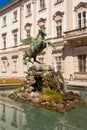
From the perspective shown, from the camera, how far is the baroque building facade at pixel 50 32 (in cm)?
2619

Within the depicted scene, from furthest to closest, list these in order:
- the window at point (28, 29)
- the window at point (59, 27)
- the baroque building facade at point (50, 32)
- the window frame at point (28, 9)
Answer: the window frame at point (28, 9)
the window at point (28, 29)
the window at point (59, 27)
the baroque building facade at point (50, 32)

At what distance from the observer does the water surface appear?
8211mm

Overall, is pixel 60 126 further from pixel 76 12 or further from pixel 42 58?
pixel 42 58

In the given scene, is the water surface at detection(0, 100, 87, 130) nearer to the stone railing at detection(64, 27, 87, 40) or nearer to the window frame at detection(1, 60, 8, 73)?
the stone railing at detection(64, 27, 87, 40)

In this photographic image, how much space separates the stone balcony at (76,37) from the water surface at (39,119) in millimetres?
13785

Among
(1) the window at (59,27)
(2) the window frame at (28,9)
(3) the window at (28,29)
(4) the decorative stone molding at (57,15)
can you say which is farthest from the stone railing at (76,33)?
(2) the window frame at (28,9)

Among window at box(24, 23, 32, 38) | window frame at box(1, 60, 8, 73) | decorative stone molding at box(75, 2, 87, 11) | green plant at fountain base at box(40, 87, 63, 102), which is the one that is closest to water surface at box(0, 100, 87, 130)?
green plant at fountain base at box(40, 87, 63, 102)

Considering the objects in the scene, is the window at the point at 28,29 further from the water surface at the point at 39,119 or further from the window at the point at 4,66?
the water surface at the point at 39,119

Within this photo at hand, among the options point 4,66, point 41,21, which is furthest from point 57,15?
point 4,66

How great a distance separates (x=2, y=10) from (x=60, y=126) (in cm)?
3624

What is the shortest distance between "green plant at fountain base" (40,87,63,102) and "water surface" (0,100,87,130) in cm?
78

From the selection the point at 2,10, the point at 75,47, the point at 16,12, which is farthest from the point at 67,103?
the point at 2,10

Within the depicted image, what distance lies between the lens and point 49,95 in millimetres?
12328

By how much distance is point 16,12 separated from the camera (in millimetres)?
38938
